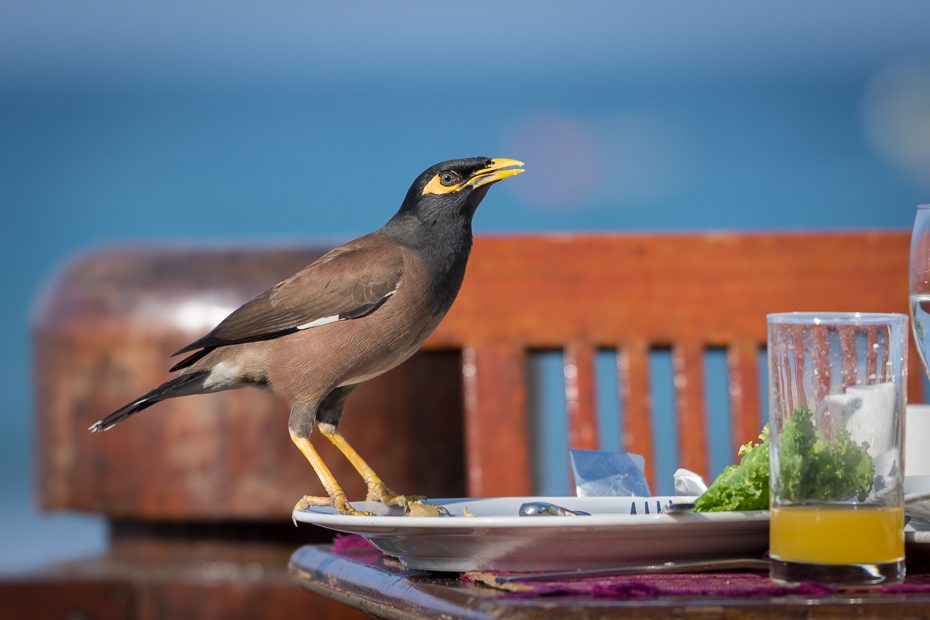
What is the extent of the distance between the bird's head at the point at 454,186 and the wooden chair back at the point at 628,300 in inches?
33.9

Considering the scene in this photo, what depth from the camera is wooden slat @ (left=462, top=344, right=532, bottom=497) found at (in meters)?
2.12

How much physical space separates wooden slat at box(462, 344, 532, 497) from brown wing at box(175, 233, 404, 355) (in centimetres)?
90

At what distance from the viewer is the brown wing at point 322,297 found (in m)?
1.23

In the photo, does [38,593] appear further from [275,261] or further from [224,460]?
[275,261]

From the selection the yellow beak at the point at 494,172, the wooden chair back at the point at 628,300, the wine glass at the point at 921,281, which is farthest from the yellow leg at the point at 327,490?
the wooden chair back at the point at 628,300

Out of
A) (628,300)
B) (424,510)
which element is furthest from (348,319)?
(628,300)

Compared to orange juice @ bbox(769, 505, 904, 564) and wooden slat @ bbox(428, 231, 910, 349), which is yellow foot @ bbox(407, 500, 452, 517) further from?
wooden slat @ bbox(428, 231, 910, 349)

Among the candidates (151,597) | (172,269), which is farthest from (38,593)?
(172,269)

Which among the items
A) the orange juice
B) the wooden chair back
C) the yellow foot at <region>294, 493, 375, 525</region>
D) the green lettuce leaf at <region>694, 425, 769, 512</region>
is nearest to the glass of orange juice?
the orange juice

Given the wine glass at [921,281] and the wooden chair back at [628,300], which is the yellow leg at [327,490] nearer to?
the wine glass at [921,281]

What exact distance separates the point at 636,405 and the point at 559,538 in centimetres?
134

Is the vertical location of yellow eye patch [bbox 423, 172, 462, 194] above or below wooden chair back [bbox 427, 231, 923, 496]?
above

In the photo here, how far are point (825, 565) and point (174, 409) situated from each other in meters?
1.78

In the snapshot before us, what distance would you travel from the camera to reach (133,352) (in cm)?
224
